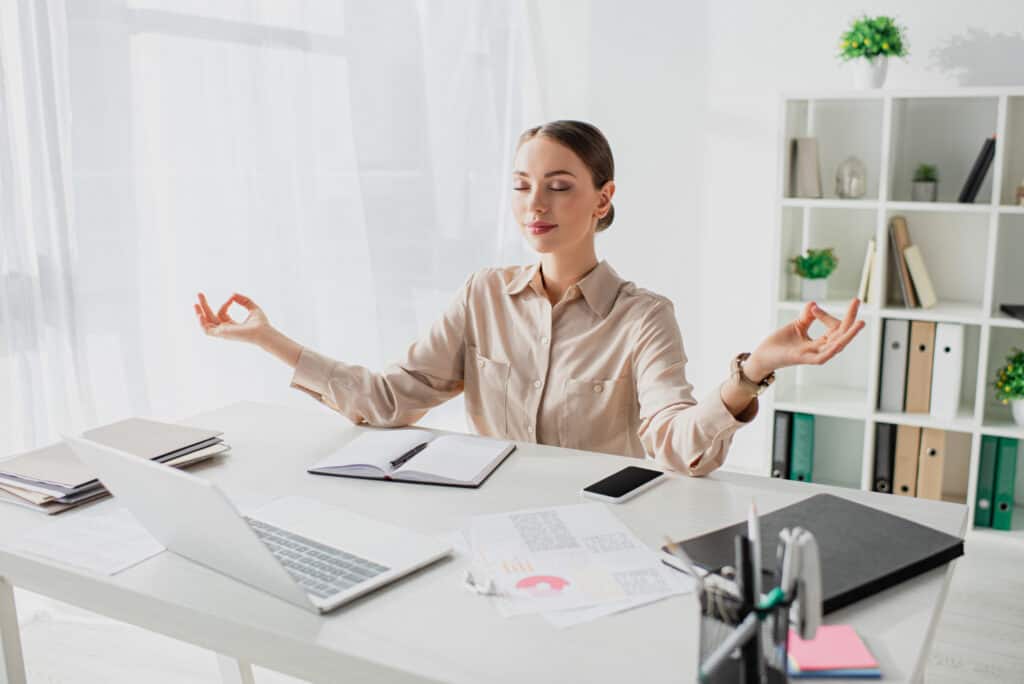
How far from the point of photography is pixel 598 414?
1.89 metres

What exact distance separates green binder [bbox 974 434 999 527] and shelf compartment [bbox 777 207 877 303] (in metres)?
0.66

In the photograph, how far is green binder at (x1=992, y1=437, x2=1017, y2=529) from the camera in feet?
10.1

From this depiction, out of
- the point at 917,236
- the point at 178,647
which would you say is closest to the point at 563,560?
the point at 178,647

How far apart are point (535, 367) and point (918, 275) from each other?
70.3 inches

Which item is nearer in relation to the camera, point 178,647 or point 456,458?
point 456,458

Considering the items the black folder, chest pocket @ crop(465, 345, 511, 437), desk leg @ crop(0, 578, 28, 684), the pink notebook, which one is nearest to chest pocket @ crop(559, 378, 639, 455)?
chest pocket @ crop(465, 345, 511, 437)

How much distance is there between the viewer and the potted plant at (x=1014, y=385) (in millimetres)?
3055

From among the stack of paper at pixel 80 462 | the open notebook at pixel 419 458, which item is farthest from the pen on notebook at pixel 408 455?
the stack of paper at pixel 80 462

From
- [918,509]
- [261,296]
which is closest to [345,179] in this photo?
[261,296]

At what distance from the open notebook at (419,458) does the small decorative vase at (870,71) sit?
2.04m

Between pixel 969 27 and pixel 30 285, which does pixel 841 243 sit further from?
pixel 30 285

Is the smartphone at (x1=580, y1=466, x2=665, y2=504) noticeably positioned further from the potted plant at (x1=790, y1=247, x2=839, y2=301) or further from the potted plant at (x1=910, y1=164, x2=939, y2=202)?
the potted plant at (x1=910, y1=164, x2=939, y2=202)

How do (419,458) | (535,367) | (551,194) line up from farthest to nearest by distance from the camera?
(535,367), (551,194), (419,458)

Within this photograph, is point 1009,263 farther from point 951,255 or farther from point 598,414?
point 598,414
